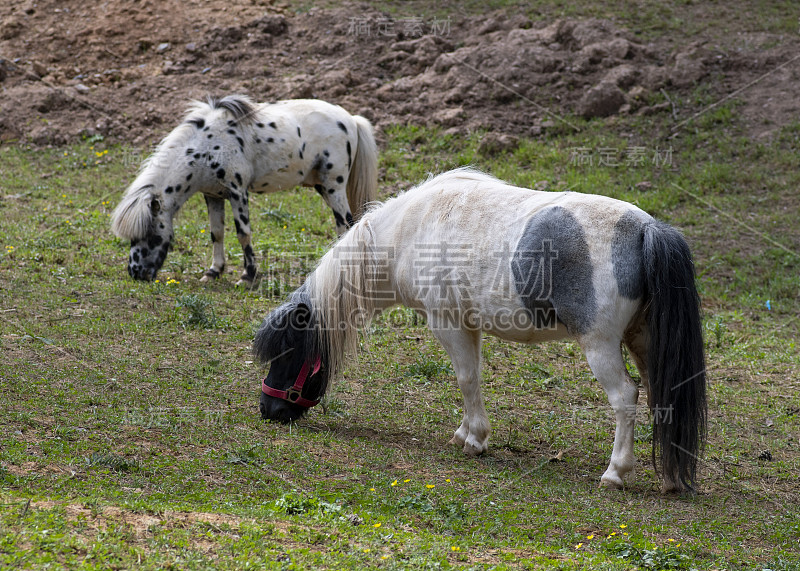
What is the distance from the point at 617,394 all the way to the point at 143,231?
5.96 meters

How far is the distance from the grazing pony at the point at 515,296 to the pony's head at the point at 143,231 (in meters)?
3.59

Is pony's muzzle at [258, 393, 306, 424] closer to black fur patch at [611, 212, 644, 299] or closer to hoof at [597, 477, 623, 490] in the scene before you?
hoof at [597, 477, 623, 490]

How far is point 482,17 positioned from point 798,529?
1306 cm

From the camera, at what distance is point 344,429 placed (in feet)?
18.9

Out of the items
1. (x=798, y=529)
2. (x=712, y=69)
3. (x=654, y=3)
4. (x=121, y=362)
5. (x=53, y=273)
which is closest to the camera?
(x=798, y=529)

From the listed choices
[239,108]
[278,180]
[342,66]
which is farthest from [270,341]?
[342,66]

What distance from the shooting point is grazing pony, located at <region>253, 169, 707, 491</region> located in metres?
4.63

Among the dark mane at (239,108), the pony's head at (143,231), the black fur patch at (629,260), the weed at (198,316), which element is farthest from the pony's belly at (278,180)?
the black fur patch at (629,260)

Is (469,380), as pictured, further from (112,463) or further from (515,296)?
(112,463)

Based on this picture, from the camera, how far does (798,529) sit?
437 cm

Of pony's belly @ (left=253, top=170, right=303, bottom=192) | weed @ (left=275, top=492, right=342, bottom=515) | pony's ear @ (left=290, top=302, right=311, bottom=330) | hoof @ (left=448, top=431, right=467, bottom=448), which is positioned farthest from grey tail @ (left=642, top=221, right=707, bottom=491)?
pony's belly @ (left=253, top=170, right=303, bottom=192)

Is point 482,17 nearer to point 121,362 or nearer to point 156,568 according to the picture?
point 121,362

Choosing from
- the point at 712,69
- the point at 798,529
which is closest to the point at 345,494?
the point at 798,529

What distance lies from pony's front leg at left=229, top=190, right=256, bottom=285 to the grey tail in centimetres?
559
